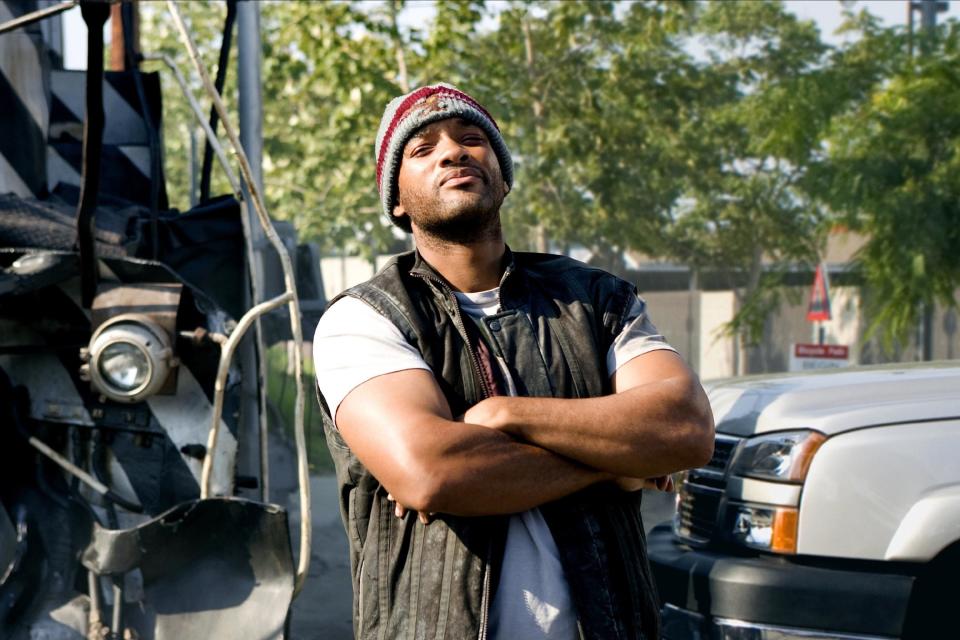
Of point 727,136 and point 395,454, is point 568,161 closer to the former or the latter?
point 727,136

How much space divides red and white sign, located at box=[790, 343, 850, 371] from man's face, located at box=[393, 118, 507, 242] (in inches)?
423

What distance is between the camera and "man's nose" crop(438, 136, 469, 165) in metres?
2.47

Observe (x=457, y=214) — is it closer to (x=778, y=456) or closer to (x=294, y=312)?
(x=294, y=312)

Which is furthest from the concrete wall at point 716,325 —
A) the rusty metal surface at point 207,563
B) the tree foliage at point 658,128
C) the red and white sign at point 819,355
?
the rusty metal surface at point 207,563

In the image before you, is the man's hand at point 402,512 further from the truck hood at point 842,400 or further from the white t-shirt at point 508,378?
the truck hood at point 842,400

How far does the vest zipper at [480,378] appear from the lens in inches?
84.8

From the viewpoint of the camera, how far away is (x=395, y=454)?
223 cm

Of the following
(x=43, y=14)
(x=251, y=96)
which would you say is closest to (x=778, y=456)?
(x=43, y=14)

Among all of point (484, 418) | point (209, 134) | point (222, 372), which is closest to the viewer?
point (484, 418)

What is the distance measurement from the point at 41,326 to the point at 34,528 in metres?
0.64

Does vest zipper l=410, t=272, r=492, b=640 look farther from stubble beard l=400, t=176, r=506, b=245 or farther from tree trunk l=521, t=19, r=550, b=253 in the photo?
tree trunk l=521, t=19, r=550, b=253

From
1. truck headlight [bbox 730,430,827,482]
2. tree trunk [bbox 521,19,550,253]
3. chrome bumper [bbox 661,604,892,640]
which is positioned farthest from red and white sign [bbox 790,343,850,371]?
chrome bumper [bbox 661,604,892,640]

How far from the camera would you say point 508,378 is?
237 centimetres

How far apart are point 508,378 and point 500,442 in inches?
6.2
